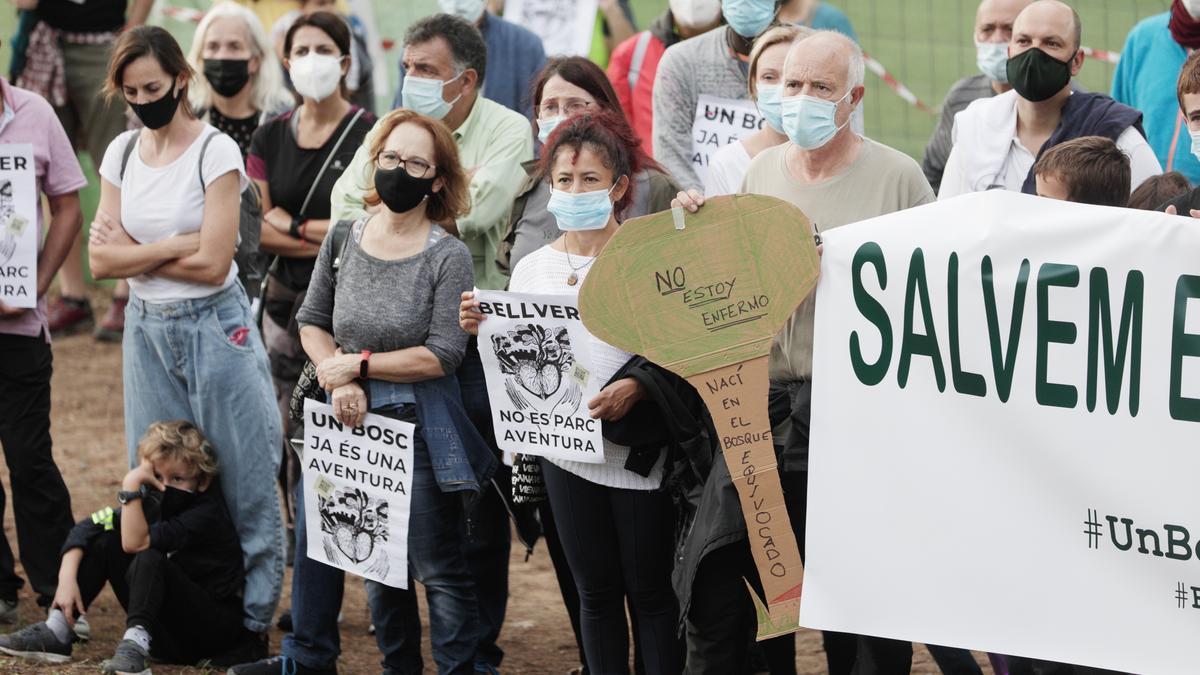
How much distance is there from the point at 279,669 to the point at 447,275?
5.22 ft

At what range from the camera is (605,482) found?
206 inches

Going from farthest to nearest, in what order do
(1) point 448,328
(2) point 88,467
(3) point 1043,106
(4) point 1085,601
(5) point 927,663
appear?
(2) point 88,467 → (5) point 927,663 → (3) point 1043,106 → (1) point 448,328 → (4) point 1085,601

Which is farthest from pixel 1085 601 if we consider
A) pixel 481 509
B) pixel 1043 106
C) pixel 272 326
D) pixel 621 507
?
pixel 272 326

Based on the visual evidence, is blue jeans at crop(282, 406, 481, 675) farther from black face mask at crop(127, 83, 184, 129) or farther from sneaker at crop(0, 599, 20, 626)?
black face mask at crop(127, 83, 184, 129)

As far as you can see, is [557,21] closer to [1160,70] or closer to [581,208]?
[1160,70]

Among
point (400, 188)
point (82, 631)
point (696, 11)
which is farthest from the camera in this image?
point (696, 11)

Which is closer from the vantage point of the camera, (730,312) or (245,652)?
(730,312)

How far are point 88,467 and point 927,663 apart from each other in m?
5.06

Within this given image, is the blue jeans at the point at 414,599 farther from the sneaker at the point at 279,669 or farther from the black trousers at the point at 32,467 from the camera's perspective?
the black trousers at the point at 32,467

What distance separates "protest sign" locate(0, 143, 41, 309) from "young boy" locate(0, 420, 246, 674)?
2.96 feet

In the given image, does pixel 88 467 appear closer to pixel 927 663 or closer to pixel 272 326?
pixel 272 326

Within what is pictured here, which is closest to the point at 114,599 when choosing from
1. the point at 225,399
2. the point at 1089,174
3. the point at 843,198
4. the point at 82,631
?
the point at 82,631

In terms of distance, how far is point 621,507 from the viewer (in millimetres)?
5238

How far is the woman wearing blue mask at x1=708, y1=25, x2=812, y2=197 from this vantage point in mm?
5844
